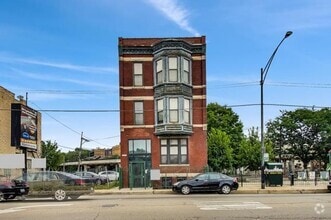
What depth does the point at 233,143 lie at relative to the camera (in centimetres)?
6681

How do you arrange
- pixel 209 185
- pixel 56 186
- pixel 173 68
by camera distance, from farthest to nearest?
pixel 173 68, pixel 209 185, pixel 56 186

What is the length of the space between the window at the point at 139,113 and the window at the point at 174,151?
7.37 feet

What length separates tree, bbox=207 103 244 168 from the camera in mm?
68331

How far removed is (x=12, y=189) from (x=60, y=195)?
2.40 metres

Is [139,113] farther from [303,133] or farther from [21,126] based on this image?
[303,133]

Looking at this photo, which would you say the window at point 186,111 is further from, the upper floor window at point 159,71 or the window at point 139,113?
the window at point 139,113

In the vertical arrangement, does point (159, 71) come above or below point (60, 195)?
above

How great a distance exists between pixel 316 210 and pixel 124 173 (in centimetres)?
2196

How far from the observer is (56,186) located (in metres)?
23.7

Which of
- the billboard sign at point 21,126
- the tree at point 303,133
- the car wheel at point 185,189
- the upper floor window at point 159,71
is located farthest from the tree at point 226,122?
the car wheel at point 185,189

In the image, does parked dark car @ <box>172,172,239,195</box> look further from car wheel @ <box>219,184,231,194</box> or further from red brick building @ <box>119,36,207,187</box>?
red brick building @ <box>119,36,207,187</box>

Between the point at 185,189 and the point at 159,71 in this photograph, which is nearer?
the point at 185,189

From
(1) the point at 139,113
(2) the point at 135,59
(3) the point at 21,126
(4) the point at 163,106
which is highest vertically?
(2) the point at 135,59

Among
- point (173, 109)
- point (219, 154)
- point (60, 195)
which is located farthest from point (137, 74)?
point (219, 154)
